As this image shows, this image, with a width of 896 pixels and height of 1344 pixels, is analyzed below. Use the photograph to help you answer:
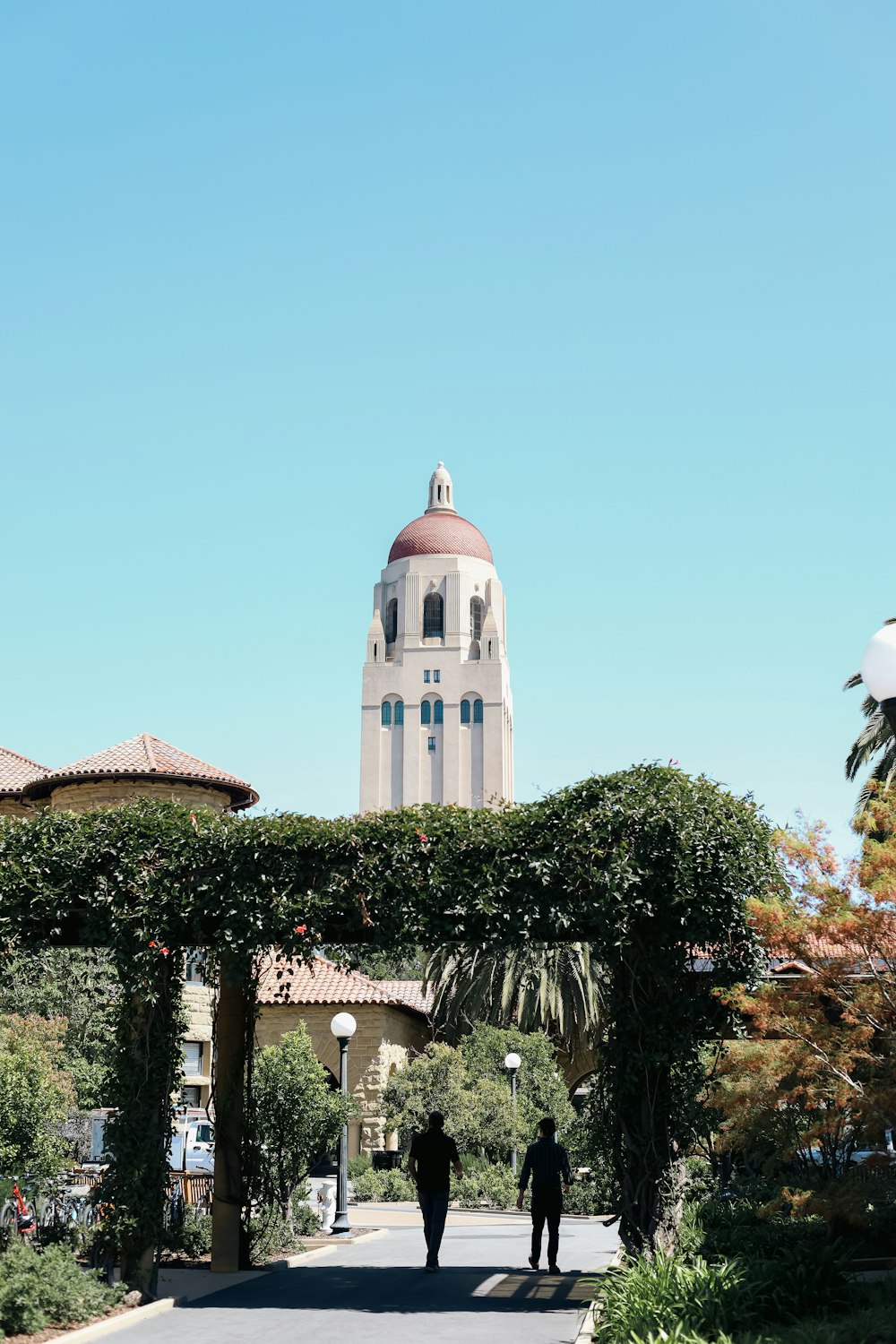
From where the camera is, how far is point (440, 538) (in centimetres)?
11219

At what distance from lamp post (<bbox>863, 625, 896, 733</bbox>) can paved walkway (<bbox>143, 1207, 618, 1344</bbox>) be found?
623cm

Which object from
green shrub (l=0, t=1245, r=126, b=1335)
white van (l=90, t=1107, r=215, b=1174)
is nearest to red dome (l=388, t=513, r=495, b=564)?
white van (l=90, t=1107, r=215, b=1174)

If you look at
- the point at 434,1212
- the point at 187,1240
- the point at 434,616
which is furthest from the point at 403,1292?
the point at 434,616

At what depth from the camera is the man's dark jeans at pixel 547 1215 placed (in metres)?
14.6

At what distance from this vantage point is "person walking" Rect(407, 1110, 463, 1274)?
14.8 meters

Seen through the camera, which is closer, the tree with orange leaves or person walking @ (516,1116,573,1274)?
the tree with orange leaves

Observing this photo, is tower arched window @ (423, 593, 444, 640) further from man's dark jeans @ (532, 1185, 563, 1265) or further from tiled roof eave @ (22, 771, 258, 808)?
man's dark jeans @ (532, 1185, 563, 1265)

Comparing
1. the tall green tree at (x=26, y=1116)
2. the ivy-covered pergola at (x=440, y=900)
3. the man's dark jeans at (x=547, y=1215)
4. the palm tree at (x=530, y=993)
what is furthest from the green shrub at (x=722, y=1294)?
the palm tree at (x=530, y=993)

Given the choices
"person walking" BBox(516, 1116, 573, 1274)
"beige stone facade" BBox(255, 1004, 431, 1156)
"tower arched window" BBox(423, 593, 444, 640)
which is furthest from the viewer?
"tower arched window" BBox(423, 593, 444, 640)

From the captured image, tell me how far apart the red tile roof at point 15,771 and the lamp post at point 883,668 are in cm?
2479

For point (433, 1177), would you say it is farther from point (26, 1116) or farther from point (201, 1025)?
point (201, 1025)

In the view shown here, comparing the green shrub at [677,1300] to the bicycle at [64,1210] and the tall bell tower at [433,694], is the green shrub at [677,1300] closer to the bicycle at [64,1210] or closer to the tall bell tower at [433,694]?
the bicycle at [64,1210]

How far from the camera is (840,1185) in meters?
11.5

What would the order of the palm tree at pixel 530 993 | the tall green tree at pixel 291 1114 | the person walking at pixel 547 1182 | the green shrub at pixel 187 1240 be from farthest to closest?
1. the palm tree at pixel 530 993
2. the tall green tree at pixel 291 1114
3. the green shrub at pixel 187 1240
4. the person walking at pixel 547 1182
